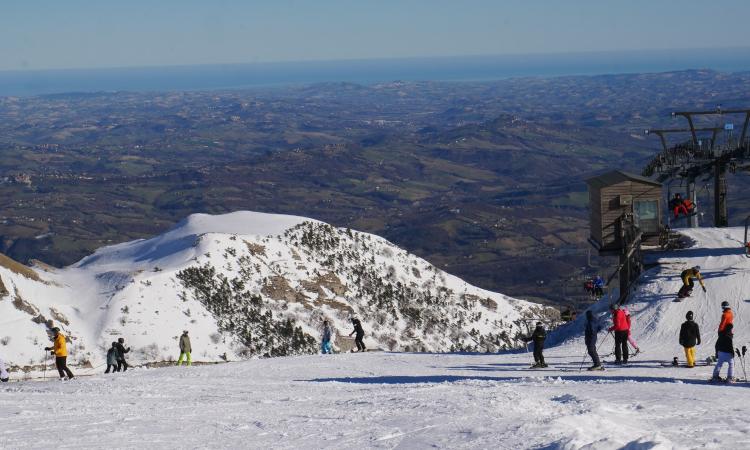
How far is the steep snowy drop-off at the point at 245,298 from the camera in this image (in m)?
38.6

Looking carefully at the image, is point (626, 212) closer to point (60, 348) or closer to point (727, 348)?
point (727, 348)

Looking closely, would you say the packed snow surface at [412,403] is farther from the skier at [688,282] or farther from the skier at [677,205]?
the skier at [677,205]

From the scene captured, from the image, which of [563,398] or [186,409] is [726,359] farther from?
[186,409]

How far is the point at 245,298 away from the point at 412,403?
100ft

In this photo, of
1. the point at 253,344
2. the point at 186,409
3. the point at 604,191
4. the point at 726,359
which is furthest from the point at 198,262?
the point at 726,359

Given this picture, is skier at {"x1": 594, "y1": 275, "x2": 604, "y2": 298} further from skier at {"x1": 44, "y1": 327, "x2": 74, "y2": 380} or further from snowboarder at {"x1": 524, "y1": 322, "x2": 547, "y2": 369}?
skier at {"x1": 44, "y1": 327, "x2": 74, "y2": 380}

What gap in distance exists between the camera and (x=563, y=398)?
634 inches

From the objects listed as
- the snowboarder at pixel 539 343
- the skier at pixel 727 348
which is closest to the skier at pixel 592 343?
the snowboarder at pixel 539 343

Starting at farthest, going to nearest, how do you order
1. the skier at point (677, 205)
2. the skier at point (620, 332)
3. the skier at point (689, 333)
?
the skier at point (677, 205) < the skier at point (620, 332) < the skier at point (689, 333)

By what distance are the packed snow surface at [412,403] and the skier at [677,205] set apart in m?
11.0

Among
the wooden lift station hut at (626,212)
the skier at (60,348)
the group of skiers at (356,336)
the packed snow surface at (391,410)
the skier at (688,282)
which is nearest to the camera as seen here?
the packed snow surface at (391,410)

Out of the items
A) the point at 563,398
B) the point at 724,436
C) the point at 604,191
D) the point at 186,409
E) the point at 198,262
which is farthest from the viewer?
the point at 198,262

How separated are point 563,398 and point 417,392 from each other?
3174mm

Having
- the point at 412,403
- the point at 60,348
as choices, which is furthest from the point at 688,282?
the point at 60,348
